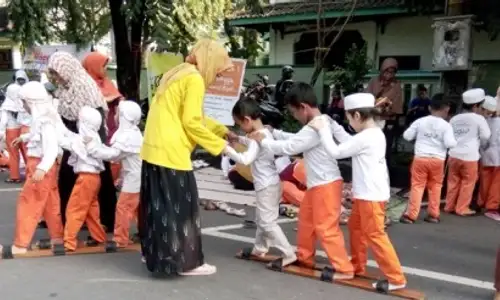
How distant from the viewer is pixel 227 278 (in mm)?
4590

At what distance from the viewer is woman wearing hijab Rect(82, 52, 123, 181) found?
5852 mm

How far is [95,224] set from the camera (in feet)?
17.5

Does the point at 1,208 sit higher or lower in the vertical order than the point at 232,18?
lower

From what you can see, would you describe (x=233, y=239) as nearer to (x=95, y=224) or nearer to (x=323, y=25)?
(x=95, y=224)

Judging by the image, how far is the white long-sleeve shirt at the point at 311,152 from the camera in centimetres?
449

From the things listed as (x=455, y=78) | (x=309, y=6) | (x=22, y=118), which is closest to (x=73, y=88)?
(x=22, y=118)

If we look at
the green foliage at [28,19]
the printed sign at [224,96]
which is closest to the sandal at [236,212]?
the printed sign at [224,96]

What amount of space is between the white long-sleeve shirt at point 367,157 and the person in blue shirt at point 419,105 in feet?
21.4

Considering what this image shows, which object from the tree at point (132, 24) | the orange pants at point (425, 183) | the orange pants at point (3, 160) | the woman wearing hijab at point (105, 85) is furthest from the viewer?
the orange pants at point (3, 160)

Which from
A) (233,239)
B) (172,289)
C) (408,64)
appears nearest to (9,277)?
(172,289)

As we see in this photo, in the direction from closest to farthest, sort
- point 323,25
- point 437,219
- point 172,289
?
point 172,289
point 437,219
point 323,25

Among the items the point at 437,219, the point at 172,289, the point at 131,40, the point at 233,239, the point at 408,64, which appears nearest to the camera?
the point at 172,289

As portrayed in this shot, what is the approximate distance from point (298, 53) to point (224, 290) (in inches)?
510

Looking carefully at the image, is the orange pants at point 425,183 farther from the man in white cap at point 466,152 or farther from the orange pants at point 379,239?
the orange pants at point 379,239
